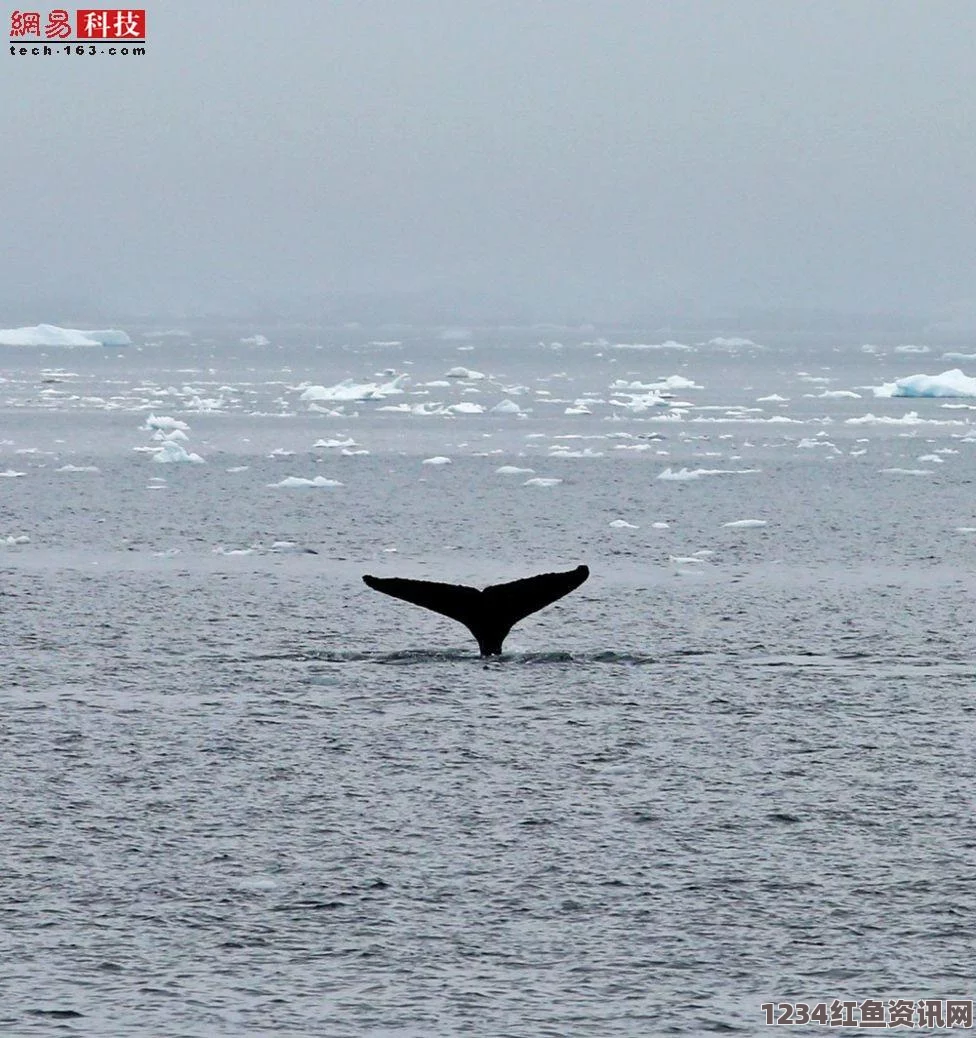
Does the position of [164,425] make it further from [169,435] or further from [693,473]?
[693,473]

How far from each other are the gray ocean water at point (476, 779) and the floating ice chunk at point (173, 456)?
1015cm

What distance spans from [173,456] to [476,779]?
29.5 meters

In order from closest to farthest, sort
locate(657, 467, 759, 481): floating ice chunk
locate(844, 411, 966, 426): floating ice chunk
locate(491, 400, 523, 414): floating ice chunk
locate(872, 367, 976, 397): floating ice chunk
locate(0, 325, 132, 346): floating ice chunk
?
locate(657, 467, 759, 481): floating ice chunk, locate(491, 400, 523, 414): floating ice chunk, locate(844, 411, 966, 426): floating ice chunk, locate(872, 367, 976, 397): floating ice chunk, locate(0, 325, 132, 346): floating ice chunk

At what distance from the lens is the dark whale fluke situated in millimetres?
12891

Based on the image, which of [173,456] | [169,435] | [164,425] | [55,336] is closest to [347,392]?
[164,425]

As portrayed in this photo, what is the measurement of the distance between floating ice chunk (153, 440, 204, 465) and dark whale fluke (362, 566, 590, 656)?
24.4 metres

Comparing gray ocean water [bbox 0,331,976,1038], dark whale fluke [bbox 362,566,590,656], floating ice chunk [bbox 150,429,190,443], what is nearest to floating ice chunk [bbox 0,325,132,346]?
floating ice chunk [bbox 150,429,190,443]

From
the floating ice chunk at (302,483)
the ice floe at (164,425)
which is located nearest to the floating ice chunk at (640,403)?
the ice floe at (164,425)

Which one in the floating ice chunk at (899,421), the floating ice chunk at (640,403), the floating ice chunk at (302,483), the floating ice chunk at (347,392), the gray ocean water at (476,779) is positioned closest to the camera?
the gray ocean water at (476,779)

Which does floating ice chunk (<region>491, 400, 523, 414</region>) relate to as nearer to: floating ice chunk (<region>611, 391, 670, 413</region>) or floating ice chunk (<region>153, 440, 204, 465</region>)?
floating ice chunk (<region>611, 391, 670, 413</region>)

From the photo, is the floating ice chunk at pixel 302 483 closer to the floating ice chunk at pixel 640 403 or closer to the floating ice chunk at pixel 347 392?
the floating ice chunk at pixel 347 392

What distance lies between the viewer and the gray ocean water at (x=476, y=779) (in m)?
6.82

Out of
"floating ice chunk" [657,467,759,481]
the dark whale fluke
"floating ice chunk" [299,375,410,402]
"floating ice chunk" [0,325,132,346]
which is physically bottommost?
"floating ice chunk" [657,467,759,481]

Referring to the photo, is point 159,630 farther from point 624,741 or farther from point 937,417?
point 937,417
